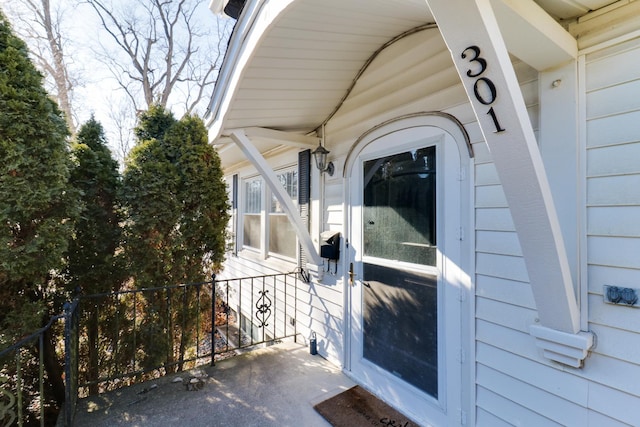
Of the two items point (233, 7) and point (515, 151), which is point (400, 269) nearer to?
point (515, 151)

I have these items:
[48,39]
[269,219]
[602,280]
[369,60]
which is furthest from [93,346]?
[48,39]

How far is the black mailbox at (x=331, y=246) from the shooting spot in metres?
2.99

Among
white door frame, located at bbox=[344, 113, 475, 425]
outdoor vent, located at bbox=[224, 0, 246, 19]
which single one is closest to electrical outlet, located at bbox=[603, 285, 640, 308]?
white door frame, located at bbox=[344, 113, 475, 425]

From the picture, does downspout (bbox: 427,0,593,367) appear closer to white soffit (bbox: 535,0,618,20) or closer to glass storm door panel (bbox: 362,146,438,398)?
white soffit (bbox: 535,0,618,20)

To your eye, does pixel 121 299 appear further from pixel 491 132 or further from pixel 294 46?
pixel 491 132

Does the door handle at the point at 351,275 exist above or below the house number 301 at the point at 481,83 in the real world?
below

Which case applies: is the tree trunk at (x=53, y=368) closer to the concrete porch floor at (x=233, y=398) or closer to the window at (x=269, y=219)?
the concrete porch floor at (x=233, y=398)

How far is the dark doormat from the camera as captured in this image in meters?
2.20

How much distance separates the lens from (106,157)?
286cm

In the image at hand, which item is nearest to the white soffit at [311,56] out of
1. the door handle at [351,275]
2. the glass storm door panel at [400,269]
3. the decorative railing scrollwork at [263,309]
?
the glass storm door panel at [400,269]

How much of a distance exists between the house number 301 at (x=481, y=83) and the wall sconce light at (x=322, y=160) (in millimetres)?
2034

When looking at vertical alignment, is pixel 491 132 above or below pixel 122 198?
above

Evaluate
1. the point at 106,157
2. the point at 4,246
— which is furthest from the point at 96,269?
the point at 106,157

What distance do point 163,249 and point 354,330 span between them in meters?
2.01
